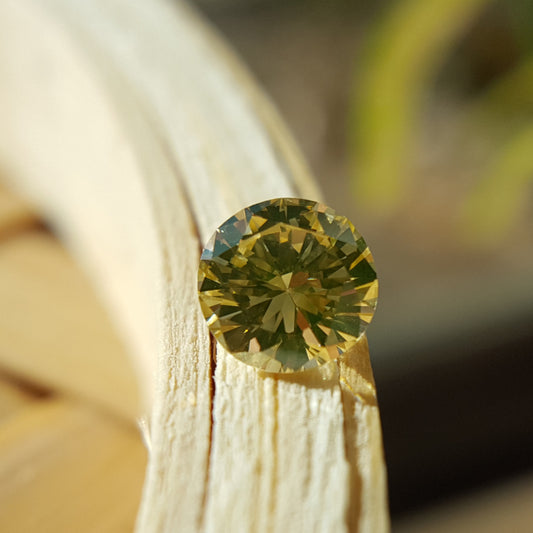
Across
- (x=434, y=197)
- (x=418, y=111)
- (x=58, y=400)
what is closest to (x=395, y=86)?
(x=418, y=111)

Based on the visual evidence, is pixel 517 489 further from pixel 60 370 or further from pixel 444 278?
pixel 60 370

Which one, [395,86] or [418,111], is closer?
[395,86]

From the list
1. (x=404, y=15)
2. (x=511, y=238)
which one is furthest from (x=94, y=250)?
(x=511, y=238)

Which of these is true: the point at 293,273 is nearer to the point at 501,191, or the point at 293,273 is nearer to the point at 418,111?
the point at 501,191

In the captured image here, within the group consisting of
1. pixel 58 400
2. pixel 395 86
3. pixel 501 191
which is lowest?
pixel 58 400

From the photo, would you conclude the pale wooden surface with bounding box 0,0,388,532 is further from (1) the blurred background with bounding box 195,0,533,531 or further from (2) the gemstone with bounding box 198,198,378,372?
(1) the blurred background with bounding box 195,0,533,531

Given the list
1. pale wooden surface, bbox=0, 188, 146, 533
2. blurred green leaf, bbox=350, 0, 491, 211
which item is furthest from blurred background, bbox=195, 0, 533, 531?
pale wooden surface, bbox=0, 188, 146, 533

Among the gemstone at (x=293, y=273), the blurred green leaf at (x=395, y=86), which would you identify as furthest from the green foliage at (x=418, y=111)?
the gemstone at (x=293, y=273)
